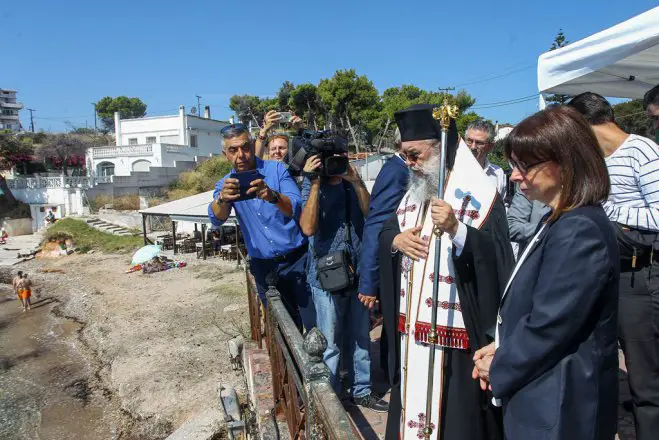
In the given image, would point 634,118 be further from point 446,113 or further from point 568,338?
point 568,338

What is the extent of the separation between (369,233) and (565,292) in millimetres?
1534

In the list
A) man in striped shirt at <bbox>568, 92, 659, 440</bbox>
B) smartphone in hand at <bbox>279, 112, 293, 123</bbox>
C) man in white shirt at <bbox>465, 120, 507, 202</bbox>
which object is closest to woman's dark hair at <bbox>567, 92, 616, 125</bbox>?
man in striped shirt at <bbox>568, 92, 659, 440</bbox>

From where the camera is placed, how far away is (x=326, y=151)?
9.86 feet

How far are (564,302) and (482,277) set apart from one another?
70 centimetres

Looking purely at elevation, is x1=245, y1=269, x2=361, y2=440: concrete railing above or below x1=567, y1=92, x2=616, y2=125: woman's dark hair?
below

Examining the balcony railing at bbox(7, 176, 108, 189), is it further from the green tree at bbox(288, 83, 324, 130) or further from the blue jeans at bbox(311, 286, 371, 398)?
the blue jeans at bbox(311, 286, 371, 398)

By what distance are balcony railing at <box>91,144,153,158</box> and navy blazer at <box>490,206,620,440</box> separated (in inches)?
1456

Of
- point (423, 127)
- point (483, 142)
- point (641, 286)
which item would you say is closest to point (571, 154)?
point (423, 127)

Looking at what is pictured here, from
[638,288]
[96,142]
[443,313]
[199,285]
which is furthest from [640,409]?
[96,142]

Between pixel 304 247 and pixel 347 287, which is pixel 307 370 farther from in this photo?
pixel 304 247

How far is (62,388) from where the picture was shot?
34.1 ft

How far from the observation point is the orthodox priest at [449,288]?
2.05 meters

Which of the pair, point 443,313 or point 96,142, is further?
point 96,142

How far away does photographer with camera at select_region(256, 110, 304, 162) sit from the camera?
381 cm
